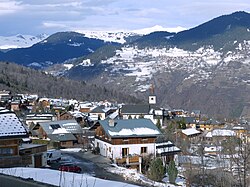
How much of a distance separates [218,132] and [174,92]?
329 feet

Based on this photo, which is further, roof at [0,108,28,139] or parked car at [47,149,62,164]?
parked car at [47,149,62,164]

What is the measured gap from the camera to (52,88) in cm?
9038

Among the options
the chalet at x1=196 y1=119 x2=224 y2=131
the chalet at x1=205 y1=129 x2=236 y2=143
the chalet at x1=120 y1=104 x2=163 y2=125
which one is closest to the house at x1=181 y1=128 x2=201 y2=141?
the chalet at x1=205 y1=129 x2=236 y2=143

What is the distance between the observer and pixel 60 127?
2975 cm

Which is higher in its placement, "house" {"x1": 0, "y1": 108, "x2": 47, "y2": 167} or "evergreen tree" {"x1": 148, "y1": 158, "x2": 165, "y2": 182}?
"house" {"x1": 0, "y1": 108, "x2": 47, "y2": 167}

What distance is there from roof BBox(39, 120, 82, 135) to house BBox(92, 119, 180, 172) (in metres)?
6.08

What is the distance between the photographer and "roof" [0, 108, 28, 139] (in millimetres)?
14195

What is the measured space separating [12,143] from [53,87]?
252 ft

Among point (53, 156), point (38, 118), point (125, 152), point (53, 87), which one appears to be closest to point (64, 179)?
point (53, 156)

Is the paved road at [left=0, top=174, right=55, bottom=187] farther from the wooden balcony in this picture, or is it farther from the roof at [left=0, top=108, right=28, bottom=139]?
the wooden balcony

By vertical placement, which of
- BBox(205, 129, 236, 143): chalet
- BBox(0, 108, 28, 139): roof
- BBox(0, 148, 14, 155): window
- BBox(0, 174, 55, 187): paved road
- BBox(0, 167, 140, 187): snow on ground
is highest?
BBox(0, 174, 55, 187): paved road

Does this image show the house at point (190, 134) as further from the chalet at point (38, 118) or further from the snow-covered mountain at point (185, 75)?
the snow-covered mountain at point (185, 75)

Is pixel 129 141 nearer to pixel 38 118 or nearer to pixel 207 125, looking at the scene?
pixel 38 118

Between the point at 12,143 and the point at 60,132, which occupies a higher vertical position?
the point at 12,143
